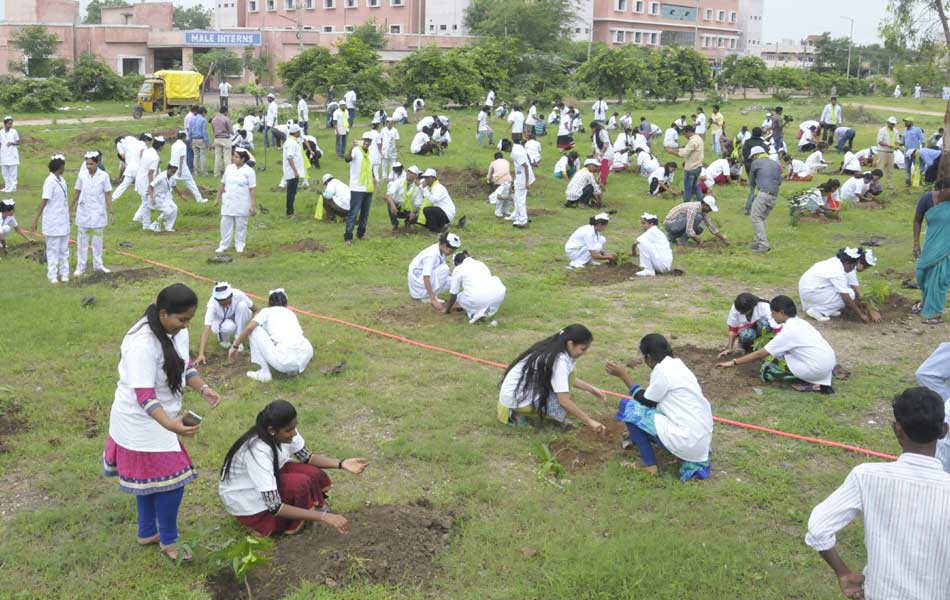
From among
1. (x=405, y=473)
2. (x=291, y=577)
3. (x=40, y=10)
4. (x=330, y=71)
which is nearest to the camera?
(x=291, y=577)

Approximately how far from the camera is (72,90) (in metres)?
39.3

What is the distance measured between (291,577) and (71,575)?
123 centimetres

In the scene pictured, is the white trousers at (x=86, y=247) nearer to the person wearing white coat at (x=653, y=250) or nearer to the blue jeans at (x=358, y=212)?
the blue jeans at (x=358, y=212)

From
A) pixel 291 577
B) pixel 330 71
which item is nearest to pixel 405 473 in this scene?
pixel 291 577

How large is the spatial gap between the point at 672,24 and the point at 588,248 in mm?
69203

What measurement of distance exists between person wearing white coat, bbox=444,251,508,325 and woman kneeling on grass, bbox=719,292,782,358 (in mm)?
2496

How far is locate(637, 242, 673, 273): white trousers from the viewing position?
1193 centimetres

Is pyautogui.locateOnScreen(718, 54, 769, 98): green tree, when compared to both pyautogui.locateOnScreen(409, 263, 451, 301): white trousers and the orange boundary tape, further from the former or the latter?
pyautogui.locateOnScreen(409, 263, 451, 301): white trousers

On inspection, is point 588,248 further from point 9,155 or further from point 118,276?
point 9,155

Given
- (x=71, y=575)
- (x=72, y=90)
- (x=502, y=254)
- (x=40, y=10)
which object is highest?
(x=40, y=10)

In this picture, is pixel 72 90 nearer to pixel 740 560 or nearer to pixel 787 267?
pixel 787 267

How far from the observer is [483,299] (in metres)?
9.51

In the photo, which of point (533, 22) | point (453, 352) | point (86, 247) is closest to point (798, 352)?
point (453, 352)

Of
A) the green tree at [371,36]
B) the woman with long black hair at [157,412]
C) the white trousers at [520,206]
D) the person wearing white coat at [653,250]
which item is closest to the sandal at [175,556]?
the woman with long black hair at [157,412]
